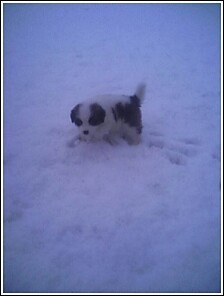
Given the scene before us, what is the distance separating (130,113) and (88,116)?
0.74 meters

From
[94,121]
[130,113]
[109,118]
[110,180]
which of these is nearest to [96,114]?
[94,121]

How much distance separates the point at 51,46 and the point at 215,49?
485 centimetres

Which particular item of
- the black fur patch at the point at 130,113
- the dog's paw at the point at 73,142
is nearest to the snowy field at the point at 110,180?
the dog's paw at the point at 73,142

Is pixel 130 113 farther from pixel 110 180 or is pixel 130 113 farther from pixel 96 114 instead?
pixel 110 180

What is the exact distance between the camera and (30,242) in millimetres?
3256

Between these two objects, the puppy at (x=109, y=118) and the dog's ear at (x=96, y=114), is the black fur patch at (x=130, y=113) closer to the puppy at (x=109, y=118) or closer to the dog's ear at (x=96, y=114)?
the puppy at (x=109, y=118)

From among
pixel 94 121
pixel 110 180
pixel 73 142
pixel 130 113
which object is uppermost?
pixel 130 113

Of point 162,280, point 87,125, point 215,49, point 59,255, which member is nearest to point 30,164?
point 87,125

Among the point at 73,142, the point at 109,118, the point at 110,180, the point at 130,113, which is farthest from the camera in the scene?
the point at 73,142

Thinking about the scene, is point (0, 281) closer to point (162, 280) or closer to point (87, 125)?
point (162, 280)

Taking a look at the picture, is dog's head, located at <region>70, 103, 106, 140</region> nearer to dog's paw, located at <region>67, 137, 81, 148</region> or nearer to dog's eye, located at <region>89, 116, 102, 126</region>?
dog's eye, located at <region>89, 116, 102, 126</region>

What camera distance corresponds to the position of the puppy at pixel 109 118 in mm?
4148

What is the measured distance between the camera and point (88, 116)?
4113 mm

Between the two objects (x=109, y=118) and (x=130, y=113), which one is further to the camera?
(x=130, y=113)
